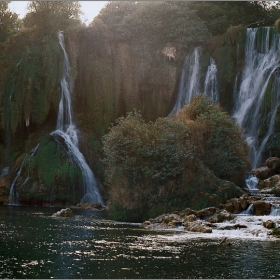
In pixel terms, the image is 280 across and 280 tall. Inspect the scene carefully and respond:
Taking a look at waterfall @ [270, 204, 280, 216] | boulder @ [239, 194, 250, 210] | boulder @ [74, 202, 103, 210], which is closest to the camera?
waterfall @ [270, 204, 280, 216]

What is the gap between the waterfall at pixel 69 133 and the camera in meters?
51.9

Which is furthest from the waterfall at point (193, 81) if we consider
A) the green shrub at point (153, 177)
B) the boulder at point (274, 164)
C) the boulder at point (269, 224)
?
the boulder at point (269, 224)

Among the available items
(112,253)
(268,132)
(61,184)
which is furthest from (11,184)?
(112,253)

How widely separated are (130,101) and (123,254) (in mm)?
39800

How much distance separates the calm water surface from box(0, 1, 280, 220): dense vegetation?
6759mm

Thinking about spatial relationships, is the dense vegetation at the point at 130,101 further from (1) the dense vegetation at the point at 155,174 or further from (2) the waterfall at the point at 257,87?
(2) the waterfall at the point at 257,87

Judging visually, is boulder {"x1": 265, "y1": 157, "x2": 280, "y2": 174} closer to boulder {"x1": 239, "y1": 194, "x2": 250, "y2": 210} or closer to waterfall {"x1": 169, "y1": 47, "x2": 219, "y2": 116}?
boulder {"x1": 239, "y1": 194, "x2": 250, "y2": 210}

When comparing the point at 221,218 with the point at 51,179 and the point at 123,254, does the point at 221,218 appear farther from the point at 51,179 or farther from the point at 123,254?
the point at 51,179

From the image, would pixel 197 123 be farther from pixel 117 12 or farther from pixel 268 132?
pixel 117 12

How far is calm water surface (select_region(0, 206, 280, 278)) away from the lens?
19641 mm

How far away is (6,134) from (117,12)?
20151 millimetres

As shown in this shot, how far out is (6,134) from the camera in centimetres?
5672

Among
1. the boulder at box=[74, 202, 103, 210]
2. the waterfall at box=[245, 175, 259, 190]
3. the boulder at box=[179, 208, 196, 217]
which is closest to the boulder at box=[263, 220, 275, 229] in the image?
the boulder at box=[179, 208, 196, 217]

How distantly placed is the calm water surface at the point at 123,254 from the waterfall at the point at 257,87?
2546 cm
